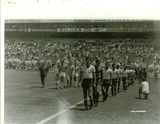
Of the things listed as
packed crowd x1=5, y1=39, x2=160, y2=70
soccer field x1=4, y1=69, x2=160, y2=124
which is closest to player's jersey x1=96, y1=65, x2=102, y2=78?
packed crowd x1=5, y1=39, x2=160, y2=70

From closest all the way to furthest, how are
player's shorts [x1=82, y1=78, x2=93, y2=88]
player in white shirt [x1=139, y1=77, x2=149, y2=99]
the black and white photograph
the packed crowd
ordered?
1. player's shorts [x1=82, y1=78, x2=93, y2=88]
2. the black and white photograph
3. player in white shirt [x1=139, y1=77, x2=149, y2=99]
4. the packed crowd

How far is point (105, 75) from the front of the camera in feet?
21.7

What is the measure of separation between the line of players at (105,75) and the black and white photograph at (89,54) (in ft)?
0.08

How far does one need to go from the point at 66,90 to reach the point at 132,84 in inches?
84.7

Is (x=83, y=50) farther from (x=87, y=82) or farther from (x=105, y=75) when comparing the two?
(x=87, y=82)

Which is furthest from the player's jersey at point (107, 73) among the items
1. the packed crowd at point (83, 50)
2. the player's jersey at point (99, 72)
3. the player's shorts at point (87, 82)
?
the player's shorts at point (87, 82)

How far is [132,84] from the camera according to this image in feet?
22.6

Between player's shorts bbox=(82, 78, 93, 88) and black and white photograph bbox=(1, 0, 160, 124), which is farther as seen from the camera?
black and white photograph bbox=(1, 0, 160, 124)

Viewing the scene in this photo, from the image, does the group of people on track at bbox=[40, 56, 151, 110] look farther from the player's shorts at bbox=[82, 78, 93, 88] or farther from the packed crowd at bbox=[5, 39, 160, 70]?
the packed crowd at bbox=[5, 39, 160, 70]

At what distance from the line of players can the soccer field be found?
0.72 ft

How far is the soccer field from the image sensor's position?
573 centimetres

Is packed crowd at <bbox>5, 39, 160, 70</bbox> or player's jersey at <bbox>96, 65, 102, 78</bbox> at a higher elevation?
packed crowd at <bbox>5, 39, 160, 70</bbox>
